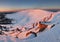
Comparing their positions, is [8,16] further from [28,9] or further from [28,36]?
[28,36]

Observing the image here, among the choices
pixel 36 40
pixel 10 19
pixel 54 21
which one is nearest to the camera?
pixel 36 40

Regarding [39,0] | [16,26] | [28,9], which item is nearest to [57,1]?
[39,0]

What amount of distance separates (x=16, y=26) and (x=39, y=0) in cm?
38

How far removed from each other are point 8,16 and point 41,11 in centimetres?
36

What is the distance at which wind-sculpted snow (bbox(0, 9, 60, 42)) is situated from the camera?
135 centimetres

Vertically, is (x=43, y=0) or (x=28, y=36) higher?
(x=43, y=0)

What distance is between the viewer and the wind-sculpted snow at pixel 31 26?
1.35 m

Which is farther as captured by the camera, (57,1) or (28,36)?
(57,1)

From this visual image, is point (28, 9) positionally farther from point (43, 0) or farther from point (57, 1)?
point (57, 1)

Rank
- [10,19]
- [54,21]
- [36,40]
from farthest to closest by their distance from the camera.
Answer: [10,19] < [54,21] < [36,40]

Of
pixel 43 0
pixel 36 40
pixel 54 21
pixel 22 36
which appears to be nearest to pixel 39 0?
pixel 43 0

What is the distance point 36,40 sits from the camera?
1.33 metres

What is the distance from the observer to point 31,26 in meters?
1.67

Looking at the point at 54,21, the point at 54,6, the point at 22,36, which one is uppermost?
the point at 54,6
